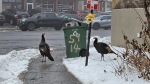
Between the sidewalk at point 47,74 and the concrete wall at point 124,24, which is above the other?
the concrete wall at point 124,24

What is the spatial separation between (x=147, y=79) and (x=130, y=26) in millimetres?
6214

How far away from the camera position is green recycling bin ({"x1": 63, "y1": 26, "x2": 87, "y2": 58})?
1268 centimetres

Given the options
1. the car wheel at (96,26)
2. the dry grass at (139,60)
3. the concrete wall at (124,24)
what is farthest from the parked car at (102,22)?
the dry grass at (139,60)

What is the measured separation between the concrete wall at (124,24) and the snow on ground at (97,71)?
1940 millimetres

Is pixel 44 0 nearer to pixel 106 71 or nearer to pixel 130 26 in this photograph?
pixel 130 26

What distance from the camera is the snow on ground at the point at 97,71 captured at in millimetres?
8494

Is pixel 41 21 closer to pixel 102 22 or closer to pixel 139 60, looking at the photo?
pixel 102 22

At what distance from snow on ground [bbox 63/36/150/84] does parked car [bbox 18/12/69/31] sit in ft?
66.5

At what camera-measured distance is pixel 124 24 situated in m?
14.6

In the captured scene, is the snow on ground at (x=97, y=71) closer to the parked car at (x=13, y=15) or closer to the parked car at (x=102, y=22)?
the parked car at (x=102, y=22)

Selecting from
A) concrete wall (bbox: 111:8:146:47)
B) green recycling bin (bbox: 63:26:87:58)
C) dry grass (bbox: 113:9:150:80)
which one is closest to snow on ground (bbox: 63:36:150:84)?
dry grass (bbox: 113:9:150:80)

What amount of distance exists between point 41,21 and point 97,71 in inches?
948

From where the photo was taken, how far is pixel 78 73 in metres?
10.0

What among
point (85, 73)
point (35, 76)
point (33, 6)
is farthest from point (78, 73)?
point (33, 6)
